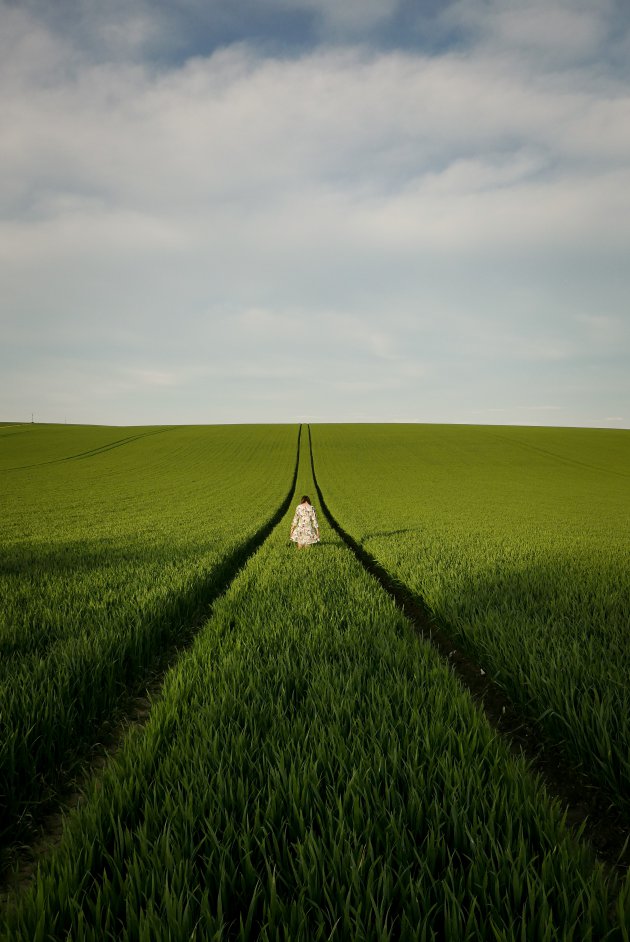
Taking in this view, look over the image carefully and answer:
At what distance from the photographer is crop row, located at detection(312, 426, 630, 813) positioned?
12.2 ft

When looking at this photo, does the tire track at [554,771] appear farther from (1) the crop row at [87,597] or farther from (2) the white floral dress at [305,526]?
(2) the white floral dress at [305,526]

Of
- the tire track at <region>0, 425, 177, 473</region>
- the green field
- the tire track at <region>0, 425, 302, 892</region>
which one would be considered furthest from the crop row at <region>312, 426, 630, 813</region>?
the tire track at <region>0, 425, 177, 473</region>

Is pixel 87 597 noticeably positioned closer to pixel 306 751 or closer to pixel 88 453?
pixel 306 751

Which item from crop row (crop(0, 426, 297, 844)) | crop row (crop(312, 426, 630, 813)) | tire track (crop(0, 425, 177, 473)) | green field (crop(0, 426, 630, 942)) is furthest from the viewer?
tire track (crop(0, 425, 177, 473))

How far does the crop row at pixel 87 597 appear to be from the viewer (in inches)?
141

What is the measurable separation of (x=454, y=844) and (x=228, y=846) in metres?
1.09

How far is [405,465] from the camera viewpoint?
161 feet

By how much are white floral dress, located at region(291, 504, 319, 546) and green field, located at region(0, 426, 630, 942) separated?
1329mm

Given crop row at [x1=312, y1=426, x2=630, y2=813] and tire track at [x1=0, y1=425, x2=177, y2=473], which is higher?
tire track at [x1=0, y1=425, x2=177, y2=473]

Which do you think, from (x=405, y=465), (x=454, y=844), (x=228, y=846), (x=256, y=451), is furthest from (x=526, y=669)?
(x=256, y=451)

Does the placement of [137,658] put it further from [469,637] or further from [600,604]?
[600,604]

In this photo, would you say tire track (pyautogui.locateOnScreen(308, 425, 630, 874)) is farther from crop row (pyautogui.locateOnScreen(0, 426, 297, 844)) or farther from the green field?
crop row (pyautogui.locateOnScreen(0, 426, 297, 844))

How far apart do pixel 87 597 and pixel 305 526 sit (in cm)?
688

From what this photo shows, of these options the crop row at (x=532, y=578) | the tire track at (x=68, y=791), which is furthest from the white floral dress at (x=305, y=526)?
the tire track at (x=68, y=791)
